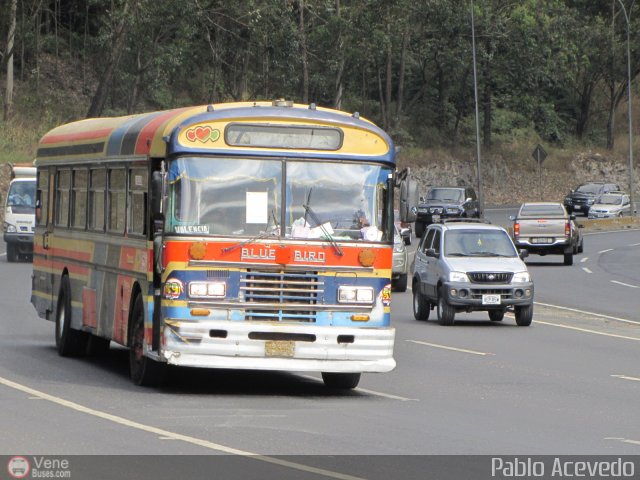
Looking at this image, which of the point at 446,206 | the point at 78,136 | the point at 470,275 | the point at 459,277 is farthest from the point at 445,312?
the point at 446,206

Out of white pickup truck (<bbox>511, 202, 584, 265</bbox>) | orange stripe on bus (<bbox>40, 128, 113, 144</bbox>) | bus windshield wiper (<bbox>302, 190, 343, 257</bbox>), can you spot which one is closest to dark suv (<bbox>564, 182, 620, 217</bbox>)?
white pickup truck (<bbox>511, 202, 584, 265</bbox>)

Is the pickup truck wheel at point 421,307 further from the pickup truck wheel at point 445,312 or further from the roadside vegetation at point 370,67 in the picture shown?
the roadside vegetation at point 370,67

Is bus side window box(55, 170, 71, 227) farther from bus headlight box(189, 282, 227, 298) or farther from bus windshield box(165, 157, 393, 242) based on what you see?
bus headlight box(189, 282, 227, 298)

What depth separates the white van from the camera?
Answer: 1601 inches

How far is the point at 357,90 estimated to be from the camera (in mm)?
87062

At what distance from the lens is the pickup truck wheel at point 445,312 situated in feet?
82.2

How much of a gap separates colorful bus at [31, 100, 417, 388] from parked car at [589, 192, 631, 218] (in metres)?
57.2

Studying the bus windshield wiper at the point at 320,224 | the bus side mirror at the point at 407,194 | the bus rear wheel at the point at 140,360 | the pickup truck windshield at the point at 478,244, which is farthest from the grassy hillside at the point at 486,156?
the bus windshield wiper at the point at 320,224

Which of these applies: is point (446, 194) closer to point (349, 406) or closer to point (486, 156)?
point (486, 156)

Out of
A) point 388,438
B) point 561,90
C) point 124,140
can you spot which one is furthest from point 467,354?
point 561,90

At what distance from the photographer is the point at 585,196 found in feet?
246

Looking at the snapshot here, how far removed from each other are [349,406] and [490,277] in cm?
1165
